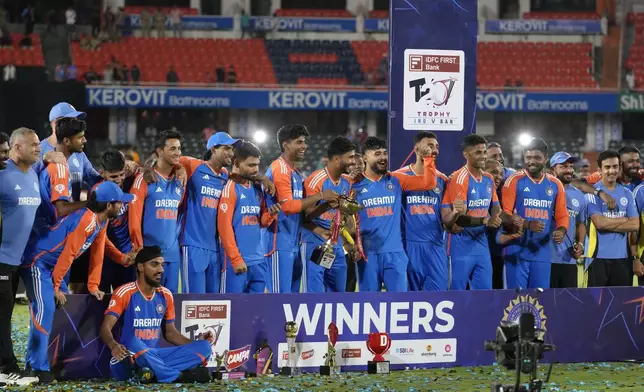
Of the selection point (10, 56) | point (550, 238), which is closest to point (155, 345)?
point (550, 238)

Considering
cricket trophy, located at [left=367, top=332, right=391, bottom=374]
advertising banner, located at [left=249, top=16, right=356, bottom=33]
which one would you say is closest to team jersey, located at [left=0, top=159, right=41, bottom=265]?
cricket trophy, located at [left=367, top=332, right=391, bottom=374]

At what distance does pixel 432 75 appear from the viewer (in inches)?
480

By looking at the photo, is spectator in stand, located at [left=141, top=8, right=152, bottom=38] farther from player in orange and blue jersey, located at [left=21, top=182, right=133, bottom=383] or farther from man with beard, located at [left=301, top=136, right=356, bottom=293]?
player in orange and blue jersey, located at [left=21, top=182, right=133, bottom=383]

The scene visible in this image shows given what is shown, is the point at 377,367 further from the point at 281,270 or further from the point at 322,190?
the point at 322,190

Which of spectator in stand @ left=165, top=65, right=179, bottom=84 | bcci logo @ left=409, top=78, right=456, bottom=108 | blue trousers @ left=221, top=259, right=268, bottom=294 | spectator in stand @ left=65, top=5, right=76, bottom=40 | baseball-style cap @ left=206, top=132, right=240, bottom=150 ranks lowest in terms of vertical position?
blue trousers @ left=221, top=259, right=268, bottom=294

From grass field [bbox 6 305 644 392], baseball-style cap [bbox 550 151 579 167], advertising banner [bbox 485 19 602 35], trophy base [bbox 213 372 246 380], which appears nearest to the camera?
grass field [bbox 6 305 644 392]

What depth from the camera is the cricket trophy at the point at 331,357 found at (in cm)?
990

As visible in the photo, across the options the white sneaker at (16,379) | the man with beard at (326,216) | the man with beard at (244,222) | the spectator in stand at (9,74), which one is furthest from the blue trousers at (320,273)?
the spectator in stand at (9,74)

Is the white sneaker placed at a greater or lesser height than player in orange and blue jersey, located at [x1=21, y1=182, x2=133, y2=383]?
lesser

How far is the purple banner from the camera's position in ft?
39.7

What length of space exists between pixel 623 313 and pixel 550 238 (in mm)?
1202

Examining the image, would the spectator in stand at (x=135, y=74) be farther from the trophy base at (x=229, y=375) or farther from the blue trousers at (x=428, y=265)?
the trophy base at (x=229, y=375)

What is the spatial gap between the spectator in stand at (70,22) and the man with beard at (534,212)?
26.3 metres

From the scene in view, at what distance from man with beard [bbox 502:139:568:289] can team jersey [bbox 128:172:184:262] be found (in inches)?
145
